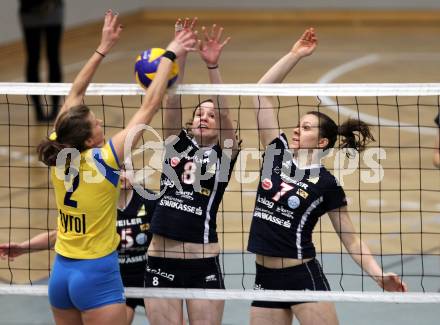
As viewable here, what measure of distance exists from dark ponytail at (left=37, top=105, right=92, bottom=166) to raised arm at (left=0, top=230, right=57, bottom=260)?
0.99 m

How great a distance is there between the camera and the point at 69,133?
4.89 meters

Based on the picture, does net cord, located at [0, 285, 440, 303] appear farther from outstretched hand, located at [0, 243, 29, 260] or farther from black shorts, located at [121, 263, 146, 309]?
outstretched hand, located at [0, 243, 29, 260]

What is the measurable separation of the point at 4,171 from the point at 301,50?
577cm

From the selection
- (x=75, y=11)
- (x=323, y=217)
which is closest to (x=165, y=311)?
(x=323, y=217)

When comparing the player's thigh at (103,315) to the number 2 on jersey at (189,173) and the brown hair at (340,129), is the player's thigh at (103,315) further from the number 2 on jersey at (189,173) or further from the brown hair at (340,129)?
the brown hair at (340,129)

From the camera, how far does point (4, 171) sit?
10.3 m

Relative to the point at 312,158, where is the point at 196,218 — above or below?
below

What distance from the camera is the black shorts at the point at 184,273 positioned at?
217 inches

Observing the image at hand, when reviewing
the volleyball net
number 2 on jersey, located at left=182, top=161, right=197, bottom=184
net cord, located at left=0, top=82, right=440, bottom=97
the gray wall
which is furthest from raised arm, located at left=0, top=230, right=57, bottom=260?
the gray wall

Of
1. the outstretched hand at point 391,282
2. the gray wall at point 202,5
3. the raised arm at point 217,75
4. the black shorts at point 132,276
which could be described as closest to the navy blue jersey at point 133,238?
the black shorts at point 132,276

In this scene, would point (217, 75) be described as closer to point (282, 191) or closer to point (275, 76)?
point (275, 76)

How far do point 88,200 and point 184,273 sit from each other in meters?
0.91

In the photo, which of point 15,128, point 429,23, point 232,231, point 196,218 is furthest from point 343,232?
point 429,23

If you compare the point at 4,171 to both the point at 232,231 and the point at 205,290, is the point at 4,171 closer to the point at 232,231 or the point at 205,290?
the point at 232,231
